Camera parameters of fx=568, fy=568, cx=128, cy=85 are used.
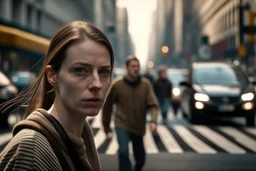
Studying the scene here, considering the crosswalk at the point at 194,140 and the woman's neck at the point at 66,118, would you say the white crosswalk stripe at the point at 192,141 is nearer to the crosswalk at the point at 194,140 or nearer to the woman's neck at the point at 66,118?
the crosswalk at the point at 194,140

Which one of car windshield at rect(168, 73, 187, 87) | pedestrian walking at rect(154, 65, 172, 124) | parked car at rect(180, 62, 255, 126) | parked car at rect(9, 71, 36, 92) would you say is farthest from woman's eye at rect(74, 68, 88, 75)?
car windshield at rect(168, 73, 187, 87)

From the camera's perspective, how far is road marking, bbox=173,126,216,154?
11.2 m

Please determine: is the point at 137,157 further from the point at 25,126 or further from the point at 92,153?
the point at 25,126

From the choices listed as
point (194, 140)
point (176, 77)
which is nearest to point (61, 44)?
point (194, 140)

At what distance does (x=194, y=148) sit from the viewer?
1150cm

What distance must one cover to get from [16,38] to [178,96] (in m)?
7.77

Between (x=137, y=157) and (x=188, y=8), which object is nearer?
(x=137, y=157)

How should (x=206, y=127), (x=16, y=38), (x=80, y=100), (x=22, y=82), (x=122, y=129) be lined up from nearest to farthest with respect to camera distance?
(x=80, y=100) < (x=122, y=129) < (x=206, y=127) < (x=22, y=82) < (x=16, y=38)

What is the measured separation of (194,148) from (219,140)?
1.47 meters

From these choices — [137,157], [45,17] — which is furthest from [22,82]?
[45,17]

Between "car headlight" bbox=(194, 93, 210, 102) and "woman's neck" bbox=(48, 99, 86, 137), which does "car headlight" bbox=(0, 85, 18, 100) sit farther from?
"woman's neck" bbox=(48, 99, 86, 137)

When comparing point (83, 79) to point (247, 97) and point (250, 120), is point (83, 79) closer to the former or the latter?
point (247, 97)

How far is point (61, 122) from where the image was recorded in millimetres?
1856

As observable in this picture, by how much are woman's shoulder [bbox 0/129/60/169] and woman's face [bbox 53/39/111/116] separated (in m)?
0.21
